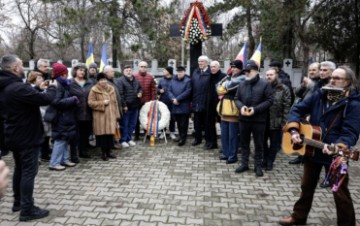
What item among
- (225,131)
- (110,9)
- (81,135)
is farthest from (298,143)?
(110,9)

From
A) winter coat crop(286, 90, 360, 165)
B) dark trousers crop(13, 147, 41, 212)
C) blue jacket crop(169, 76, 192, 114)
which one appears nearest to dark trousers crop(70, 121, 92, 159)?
blue jacket crop(169, 76, 192, 114)

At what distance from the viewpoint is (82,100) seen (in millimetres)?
6430

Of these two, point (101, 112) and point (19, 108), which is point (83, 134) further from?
point (19, 108)

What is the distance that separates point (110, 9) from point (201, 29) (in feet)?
50.2

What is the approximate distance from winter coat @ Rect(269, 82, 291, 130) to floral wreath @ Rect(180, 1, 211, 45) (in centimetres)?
300

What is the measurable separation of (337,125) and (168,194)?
2502 mm

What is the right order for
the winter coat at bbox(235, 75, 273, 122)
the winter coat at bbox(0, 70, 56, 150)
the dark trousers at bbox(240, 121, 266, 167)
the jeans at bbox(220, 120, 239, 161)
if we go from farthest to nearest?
the jeans at bbox(220, 120, 239, 161) < the dark trousers at bbox(240, 121, 266, 167) < the winter coat at bbox(235, 75, 273, 122) < the winter coat at bbox(0, 70, 56, 150)

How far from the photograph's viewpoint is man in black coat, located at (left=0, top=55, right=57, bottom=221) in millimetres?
3908

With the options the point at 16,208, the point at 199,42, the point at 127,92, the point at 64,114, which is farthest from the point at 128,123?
the point at 16,208

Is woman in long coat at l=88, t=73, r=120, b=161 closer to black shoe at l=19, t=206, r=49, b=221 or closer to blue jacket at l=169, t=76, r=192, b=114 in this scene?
blue jacket at l=169, t=76, r=192, b=114

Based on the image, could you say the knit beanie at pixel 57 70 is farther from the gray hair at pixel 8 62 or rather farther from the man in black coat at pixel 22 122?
the gray hair at pixel 8 62

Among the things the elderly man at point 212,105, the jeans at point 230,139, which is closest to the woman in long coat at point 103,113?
the elderly man at point 212,105

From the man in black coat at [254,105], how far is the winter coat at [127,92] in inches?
110

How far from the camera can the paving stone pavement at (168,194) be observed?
4.09 m
